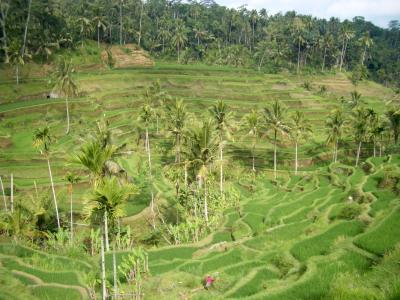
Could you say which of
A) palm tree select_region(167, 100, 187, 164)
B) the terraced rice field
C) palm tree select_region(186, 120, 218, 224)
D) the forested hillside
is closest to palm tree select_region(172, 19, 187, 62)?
the forested hillside

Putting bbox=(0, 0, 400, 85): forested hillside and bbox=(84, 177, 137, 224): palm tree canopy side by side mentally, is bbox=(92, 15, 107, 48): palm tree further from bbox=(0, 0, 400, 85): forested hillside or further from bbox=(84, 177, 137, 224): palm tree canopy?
bbox=(84, 177, 137, 224): palm tree canopy

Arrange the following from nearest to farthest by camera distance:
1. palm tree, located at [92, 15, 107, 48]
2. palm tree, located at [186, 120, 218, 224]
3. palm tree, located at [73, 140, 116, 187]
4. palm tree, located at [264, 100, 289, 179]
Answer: palm tree, located at [73, 140, 116, 187] → palm tree, located at [186, 120, 218, 224] → palm tree, located at [264, 100, 289, 179] → palm tree, located at [92, 15, 107, 48]

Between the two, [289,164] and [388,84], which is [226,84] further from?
[388,84]

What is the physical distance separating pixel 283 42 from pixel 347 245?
10100cm

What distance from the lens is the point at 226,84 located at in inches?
2918

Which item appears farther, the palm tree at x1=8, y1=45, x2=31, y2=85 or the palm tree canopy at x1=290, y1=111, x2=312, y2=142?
the palm tree at x1=8, y1=45, x2=31, y2=85

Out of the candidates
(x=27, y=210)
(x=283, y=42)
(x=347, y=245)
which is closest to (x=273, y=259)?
(x=347, y=245)

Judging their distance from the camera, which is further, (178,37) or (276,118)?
(178,37)

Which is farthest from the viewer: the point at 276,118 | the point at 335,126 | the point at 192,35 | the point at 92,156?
the point at 192,35

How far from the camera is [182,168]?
35.6 m

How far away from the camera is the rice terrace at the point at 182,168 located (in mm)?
16891

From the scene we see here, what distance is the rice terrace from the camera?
55.4ft

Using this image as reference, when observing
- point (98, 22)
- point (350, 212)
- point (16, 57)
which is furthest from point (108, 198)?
point (98, 22)

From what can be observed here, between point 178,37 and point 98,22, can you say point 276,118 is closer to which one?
point 98,22
